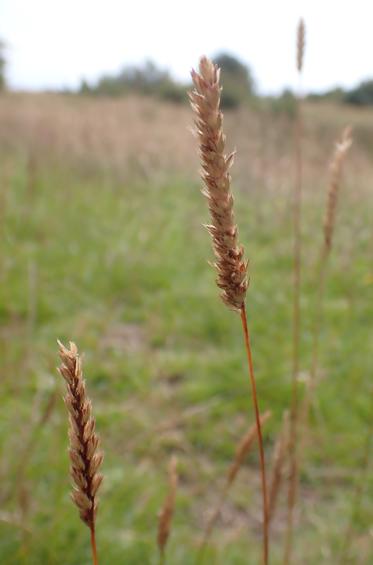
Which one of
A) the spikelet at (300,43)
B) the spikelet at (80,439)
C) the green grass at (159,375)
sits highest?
the spikelet at (300,43)

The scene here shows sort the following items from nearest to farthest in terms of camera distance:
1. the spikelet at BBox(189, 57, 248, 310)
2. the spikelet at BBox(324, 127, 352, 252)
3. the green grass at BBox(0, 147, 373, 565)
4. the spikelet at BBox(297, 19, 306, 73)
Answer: the spikelet at BBox(189, 57, 248, 310) → the spikelet at BBox(324, 127, 352, 252) → the spikelet at BBox(297, 19, 306, 73) → the green grass at BBox(0, 147, 373, 565)

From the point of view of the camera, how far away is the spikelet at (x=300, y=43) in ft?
4.09

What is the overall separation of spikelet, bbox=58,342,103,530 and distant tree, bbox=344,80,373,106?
2205 centimetres

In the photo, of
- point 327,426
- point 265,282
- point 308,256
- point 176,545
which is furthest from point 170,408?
point 308,256

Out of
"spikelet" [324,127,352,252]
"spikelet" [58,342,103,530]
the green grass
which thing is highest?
"spikelet" [324,127,352,252]

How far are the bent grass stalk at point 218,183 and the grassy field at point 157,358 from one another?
743mm

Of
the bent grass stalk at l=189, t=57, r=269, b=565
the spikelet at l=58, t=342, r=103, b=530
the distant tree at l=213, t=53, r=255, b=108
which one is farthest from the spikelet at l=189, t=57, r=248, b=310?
the distant tree at l=213, t=53, r=255, b=108

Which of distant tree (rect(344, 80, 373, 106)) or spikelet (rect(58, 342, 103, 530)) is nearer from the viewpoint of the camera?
spikelet (rect(58, 342, 103, 530))

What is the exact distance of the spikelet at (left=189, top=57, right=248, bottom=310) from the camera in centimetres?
52

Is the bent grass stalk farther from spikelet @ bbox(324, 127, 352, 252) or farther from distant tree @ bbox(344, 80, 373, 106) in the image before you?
distant tree @ bbox(344, 80, 373, 106)

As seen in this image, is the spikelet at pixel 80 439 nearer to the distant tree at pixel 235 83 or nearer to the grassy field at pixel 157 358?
the grassy field at pixel 157 358

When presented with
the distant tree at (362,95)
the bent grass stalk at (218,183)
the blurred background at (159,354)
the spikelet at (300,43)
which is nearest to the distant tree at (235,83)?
the distant tree at (362,95)

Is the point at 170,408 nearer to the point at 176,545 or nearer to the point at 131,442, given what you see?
the point at 131,442

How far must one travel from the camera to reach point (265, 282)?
4.59 meters
